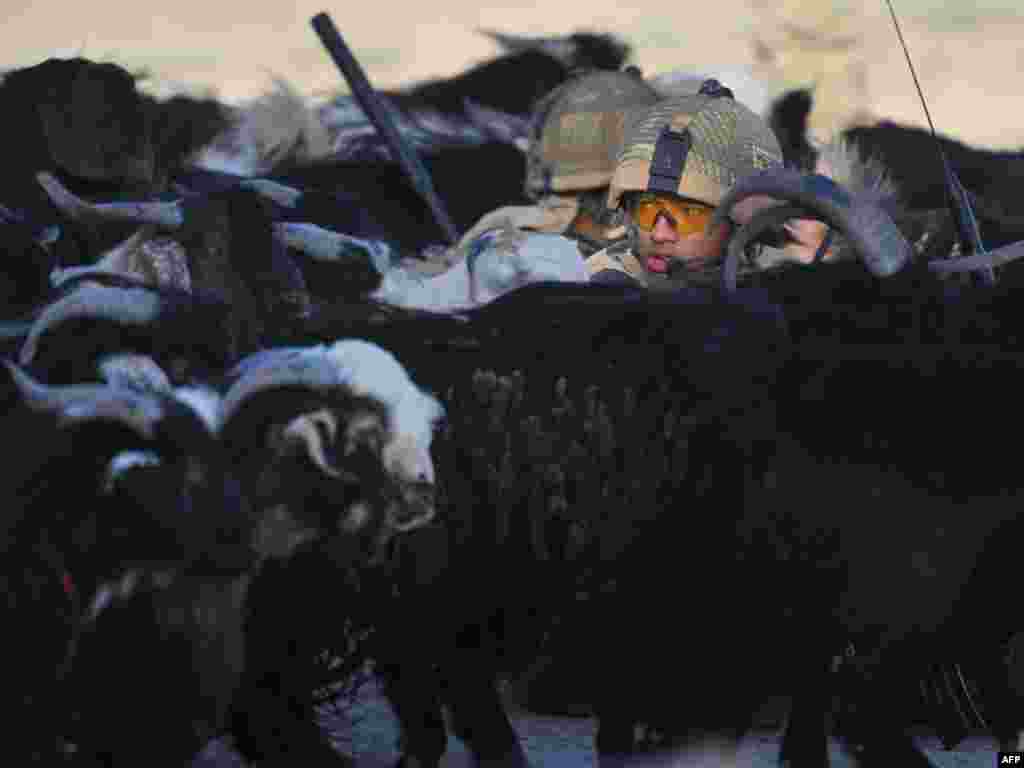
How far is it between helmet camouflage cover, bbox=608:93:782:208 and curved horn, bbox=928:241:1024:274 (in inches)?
31.5

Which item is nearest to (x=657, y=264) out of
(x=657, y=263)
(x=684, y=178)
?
(x=657, y=263)

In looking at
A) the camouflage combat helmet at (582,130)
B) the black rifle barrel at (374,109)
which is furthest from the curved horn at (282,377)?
the black rifle barrel at (374,109)

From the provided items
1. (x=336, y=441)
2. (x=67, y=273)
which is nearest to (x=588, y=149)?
(x=67, y=273)

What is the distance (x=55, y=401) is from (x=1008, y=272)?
283 cm

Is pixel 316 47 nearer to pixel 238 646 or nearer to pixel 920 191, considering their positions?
pixel 920 191

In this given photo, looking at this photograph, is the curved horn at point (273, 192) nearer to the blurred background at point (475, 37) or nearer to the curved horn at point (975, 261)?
the curved horn at point (975, 261)

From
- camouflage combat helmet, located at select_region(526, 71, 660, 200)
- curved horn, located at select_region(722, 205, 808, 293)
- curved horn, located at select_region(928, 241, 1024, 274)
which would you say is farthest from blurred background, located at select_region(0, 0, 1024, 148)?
curved horn, located at select_region(722, 205, 808, 293)

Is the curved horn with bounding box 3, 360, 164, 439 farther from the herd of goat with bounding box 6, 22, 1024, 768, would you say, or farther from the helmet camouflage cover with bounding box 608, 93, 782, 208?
the helmet camouflage cover with bounding box 608, 93, 782, 208

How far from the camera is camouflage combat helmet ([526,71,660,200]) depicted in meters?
7.80

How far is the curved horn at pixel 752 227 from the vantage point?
4.88 meters

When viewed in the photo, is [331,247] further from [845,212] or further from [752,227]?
[845,212]

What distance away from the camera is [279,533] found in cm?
428

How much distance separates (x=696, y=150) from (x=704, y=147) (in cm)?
3

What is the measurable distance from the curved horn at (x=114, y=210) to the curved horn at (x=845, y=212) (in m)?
1.53
